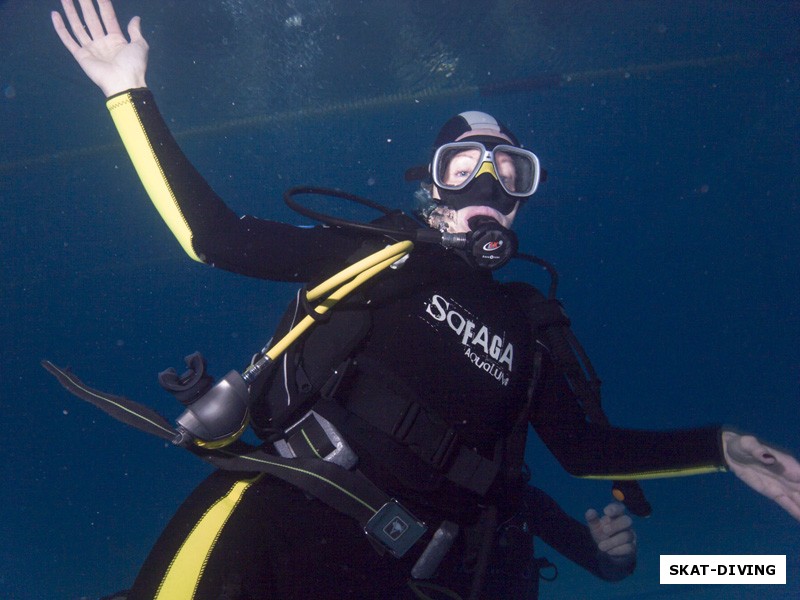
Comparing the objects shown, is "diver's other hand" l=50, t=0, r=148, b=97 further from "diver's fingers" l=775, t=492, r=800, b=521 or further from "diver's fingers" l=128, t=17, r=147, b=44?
"diver's fingers" l=775, t=492, r=800, b=521

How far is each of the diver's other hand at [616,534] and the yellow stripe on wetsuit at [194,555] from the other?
96.3 inches

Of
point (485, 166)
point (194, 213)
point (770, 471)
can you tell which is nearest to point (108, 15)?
point (194, 213)

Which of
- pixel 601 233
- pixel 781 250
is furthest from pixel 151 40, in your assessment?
pixel 781 250

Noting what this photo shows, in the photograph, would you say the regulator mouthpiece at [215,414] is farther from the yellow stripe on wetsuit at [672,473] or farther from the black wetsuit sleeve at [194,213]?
the yellow stripe on wetsuit at [672,473]

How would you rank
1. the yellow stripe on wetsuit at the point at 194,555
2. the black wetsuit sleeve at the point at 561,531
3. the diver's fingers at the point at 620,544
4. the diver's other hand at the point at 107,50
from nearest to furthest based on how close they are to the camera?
1. the yellow stripe on wetsuit at the point at 194,555
2. the diver's other hand at the point at 107,50
3. the diver's fingers at the point at 620,544
4. the black wetsuit sleeve at the point at 561,531

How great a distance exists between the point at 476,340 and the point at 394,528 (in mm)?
922

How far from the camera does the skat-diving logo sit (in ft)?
7.29

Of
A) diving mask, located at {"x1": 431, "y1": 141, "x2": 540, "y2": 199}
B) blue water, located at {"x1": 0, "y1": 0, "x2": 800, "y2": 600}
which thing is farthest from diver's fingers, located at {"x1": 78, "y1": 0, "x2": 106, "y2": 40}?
blue water, located at {"x1": 0, "y1": 0, "x2": 800, "y2": 600}

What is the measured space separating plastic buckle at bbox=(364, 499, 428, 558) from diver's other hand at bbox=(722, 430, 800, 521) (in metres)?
1.36

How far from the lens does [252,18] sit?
677cm

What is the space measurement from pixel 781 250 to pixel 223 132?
2093 cm

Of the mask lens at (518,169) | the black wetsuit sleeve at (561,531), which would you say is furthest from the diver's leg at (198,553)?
the black wetsuit sleeve at (561,531)

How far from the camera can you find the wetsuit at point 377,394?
1.69 metres

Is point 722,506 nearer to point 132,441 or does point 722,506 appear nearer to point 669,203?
point 669,203
